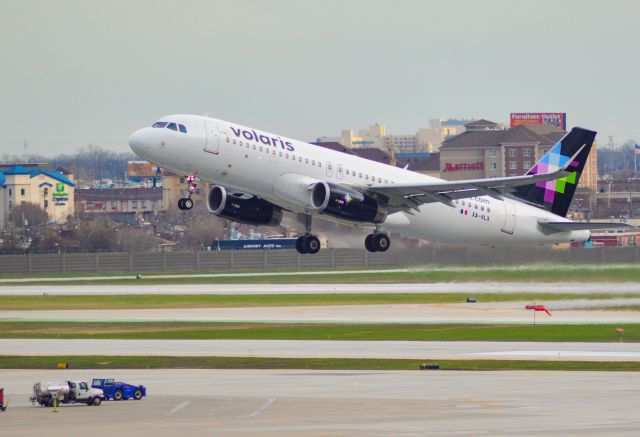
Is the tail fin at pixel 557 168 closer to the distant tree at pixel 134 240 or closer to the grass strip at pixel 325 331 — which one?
the grass strip at pixel 325 331

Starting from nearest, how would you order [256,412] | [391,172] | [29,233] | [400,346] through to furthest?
1. [256,412]
2. [400,346]
3. [391,172]
4. [29,233]

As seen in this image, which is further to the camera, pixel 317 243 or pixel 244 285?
pixel 244 285

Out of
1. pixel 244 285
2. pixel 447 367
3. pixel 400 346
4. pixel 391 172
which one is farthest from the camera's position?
pixel 244 285

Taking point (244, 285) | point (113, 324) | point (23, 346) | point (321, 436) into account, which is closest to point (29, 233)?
point (244, 285)

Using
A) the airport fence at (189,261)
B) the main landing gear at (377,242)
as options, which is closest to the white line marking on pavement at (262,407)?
the main landing gear at (377,242)

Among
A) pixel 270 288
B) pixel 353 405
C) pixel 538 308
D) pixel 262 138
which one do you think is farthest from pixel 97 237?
pixel 353 405

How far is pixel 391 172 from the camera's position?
67.6 meters

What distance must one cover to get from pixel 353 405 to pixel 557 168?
1596 inches

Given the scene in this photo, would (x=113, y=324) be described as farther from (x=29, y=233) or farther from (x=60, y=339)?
(x=29, y=233)

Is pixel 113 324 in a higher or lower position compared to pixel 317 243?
lower

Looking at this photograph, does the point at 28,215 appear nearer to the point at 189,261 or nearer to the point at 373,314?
the point at 189,261

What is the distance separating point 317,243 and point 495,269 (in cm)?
1428

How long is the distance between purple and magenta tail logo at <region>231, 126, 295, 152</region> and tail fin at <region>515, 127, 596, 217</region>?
17.5 meters

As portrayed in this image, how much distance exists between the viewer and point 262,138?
2421 inches
